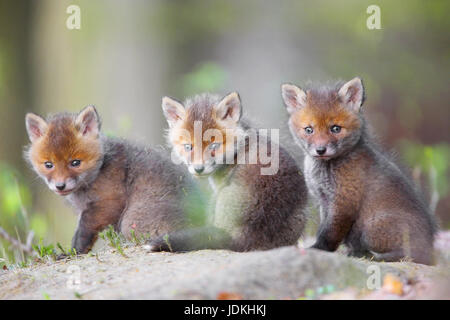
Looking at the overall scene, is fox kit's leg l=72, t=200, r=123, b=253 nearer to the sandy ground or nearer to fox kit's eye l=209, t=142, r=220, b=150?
the sandy ground

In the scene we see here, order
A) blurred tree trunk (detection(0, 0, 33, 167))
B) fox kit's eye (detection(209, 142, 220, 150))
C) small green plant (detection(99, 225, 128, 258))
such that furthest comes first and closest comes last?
blurred tree trunk (detection(0, 0, 33, 167)) < small green plant (detection(99, 225, 128, 258)) < fox kit's eye (detection(209, 142, 220, 150))

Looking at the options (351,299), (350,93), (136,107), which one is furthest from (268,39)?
(351,299)

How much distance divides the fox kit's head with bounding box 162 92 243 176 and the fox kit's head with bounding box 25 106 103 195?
1061 millimetres

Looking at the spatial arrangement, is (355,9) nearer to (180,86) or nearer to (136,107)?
(180,86)

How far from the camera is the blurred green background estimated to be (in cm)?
1302

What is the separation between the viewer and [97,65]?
13.1 meters

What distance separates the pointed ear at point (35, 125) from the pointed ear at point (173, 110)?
147 cm

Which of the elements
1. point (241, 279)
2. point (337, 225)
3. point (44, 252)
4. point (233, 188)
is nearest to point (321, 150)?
point (337, 225)

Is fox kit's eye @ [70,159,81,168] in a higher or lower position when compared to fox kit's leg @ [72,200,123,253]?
higher

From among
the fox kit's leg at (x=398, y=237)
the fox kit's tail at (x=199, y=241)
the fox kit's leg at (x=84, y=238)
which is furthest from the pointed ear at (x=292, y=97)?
the fox kit's leg at (x=84, y=238)

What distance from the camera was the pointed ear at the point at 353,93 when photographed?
640cm

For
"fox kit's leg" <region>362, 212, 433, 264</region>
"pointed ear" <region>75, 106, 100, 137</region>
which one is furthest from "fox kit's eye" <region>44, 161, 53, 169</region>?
"fox kit's leg" <region>362, 212, 433, 264</region>

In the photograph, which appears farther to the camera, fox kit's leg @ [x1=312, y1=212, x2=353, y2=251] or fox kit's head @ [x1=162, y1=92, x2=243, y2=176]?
fox kit's leg @ [x1=312, y1=212, x2=353, y2=251]

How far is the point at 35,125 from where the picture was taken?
7031 millimetres
